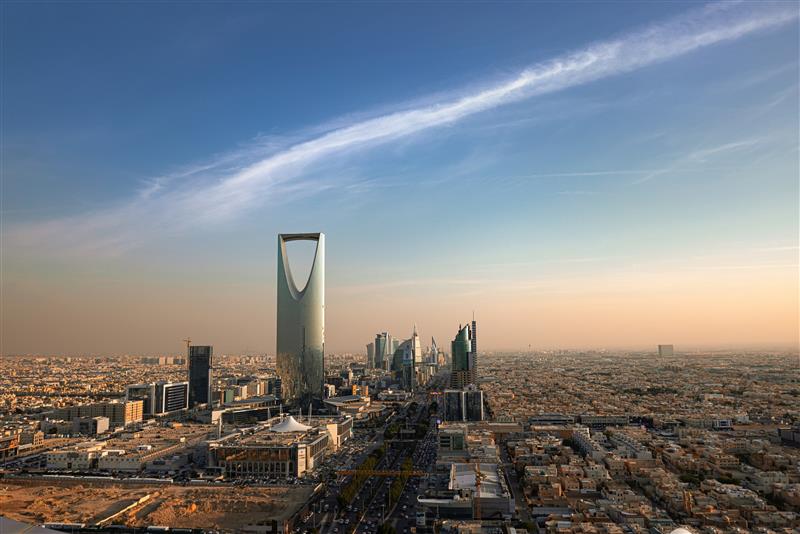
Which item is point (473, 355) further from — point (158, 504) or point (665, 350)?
point (665, 350)

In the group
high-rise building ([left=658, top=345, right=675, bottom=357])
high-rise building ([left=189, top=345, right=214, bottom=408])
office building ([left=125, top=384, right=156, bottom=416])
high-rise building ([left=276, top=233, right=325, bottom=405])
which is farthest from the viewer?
high-rise building ([left=658, top=345, right=675, bottom=357])

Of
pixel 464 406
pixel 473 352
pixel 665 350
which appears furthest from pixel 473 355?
pixel 665 350

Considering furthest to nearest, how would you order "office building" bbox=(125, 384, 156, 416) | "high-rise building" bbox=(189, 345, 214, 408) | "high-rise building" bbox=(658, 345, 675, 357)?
"high-rise building" bbox=(658, 345, 675, 357) < "high-rise building" bbox=(189, 345, 214, 408) < "office building" bbox=(125, 384, 156, 416)

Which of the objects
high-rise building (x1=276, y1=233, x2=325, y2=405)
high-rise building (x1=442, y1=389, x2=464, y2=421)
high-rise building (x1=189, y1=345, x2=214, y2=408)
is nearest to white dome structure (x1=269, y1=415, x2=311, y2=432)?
high-rise building (x1=442, y1=389, x2=464, y2=421)

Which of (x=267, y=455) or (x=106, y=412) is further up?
(x=106, y=412)

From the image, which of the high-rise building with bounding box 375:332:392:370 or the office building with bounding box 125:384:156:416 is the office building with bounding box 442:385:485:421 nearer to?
the office building with bounding box 125:384:156:416

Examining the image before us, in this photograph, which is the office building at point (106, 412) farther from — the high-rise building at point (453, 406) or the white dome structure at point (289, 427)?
the high-rise building at point (453, 406)
